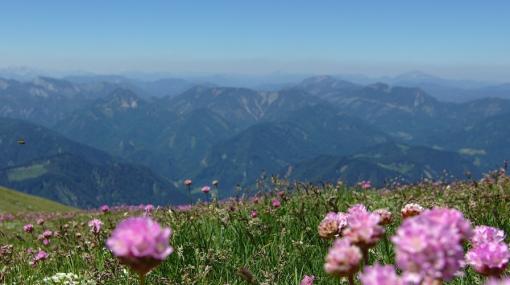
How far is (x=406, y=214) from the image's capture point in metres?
3.12

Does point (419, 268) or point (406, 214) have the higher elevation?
point (419, 268)

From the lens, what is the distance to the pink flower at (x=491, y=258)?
2.06 metres

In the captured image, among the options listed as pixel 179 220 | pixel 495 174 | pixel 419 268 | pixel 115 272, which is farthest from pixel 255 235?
pixel 495 174

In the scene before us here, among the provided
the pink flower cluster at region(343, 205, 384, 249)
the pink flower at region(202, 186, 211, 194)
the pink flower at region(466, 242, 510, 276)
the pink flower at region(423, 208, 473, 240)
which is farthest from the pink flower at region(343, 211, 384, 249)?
the pink flower at region(202, 186, 211, 194)

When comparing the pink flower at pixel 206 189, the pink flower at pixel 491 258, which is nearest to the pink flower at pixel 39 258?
the pink flower at pixel 206 189

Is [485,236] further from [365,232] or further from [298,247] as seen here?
[298,247]

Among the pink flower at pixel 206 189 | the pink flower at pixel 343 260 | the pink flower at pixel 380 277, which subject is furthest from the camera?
the pink flower at pixel 206 189

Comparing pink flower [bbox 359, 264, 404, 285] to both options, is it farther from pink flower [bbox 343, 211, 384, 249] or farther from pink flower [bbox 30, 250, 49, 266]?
pink flower [bbox 30, 250, 49, 266]

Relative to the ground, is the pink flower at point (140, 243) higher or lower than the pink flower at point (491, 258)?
higher

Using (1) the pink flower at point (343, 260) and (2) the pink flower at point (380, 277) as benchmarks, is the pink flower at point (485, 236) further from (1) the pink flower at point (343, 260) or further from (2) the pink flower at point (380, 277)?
(2) the pink flower at point (380, 277)

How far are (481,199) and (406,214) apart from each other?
187 inches

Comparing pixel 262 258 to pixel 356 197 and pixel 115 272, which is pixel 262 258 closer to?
pixel 115 272

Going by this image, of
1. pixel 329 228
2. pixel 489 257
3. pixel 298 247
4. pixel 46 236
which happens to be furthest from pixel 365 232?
pixel 46 236

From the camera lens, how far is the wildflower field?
56.6 inches
